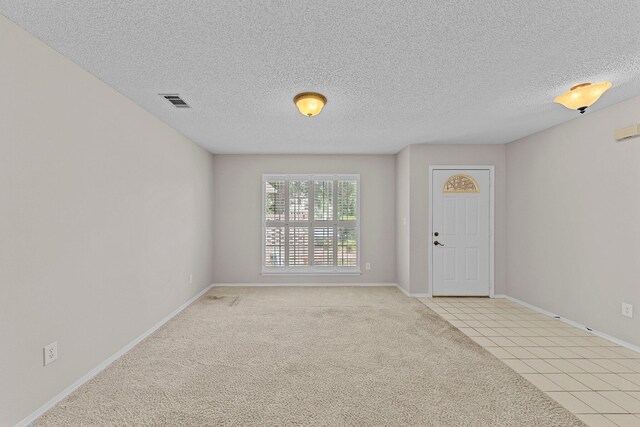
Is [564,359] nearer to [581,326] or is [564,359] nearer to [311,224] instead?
[581,326]

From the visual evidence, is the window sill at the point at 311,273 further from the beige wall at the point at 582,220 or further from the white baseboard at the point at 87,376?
the beige wall at the point at 582,220

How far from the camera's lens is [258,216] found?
5363mm

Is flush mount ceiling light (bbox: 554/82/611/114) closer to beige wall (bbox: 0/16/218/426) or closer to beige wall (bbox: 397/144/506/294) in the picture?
beige wall (bbox: 397/144/506/294)

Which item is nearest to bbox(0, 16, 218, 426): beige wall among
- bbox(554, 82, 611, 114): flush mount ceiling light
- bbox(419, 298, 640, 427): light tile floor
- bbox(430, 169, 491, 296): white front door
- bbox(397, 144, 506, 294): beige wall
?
bbox(419, 298, 640, 427): light tile floor

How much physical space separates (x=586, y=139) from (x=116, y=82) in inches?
190

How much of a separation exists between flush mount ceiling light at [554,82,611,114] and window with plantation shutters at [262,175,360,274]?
317 centimetres

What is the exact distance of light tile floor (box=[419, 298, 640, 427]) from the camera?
77.6 inches

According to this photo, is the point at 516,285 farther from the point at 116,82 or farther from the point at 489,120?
the point at 116,82

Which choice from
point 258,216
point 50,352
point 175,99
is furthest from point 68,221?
point 258,216

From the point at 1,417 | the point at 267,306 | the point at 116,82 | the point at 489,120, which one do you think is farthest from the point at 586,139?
the point at 1,417

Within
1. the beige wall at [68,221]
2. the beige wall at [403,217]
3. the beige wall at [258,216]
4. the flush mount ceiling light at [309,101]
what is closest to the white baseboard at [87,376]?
the beige wall at [68,221]

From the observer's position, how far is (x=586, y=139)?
3293mm

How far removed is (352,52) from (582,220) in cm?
329

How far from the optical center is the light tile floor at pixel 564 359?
77.6 inches
